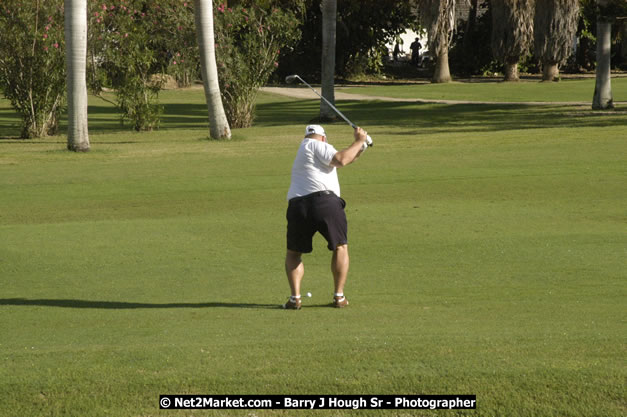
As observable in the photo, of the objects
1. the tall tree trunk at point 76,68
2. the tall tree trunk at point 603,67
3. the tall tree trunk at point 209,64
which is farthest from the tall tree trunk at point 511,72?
the tall tree trunk at point 76,68

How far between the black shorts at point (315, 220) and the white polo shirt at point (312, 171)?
6 centimetres

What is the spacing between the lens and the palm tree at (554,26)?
157ft

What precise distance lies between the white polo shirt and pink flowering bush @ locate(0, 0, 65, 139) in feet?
69.6

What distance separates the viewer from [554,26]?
48.1 meters

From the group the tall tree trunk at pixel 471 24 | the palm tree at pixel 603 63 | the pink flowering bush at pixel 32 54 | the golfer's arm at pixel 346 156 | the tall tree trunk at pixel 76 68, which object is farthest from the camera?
the tall tree trunk at pixel 471 24

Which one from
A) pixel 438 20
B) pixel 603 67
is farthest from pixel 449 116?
pixel 438 20

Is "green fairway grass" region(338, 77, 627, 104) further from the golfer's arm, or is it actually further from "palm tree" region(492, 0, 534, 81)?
the golfer's arm

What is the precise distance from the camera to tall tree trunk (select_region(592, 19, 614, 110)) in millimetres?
34906

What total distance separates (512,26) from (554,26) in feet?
6.74

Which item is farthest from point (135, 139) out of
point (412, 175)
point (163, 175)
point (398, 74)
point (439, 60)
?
point (398, 74)

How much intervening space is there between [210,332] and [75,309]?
5.70 ft

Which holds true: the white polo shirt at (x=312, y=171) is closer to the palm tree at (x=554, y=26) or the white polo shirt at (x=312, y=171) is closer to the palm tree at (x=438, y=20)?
the palm tree at (x=438, y=20)

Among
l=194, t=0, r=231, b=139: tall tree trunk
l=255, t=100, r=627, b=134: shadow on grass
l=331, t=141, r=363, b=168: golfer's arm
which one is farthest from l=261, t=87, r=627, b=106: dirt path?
l=331, t=141, r=363, b=168: golfer's arm

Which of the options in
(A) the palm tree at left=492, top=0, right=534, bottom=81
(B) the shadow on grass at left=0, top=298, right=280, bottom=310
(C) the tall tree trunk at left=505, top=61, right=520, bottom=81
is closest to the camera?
(B) the shadow on grass at left=0, top=298, right=280, bottom=310
